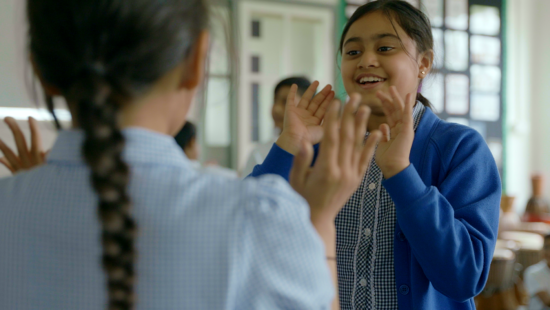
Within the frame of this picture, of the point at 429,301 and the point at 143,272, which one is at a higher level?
the point at 143,272

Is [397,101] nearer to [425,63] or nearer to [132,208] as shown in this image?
[425,63]

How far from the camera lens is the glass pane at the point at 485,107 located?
7.00 metres

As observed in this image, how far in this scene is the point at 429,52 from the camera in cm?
135

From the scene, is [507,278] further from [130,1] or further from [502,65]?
[130,1]

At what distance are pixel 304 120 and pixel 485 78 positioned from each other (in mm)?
6722

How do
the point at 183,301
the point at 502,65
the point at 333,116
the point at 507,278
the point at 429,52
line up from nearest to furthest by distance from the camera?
1. the point at 183,301
2. the point at 333,116
3. the point at 429,52
4. the point at 507,278
5. the point at 502,65

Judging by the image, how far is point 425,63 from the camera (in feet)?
4.46

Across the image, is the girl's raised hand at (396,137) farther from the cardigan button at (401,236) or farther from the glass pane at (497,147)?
the glass pane at (497,147)

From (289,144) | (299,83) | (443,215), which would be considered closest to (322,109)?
(289,144)

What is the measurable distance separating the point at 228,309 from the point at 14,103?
12.0ft

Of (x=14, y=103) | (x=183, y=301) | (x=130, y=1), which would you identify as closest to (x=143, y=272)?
(x=183, y=301)

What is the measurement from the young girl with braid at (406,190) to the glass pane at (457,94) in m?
5.85

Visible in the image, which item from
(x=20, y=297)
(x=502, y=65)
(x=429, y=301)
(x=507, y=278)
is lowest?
(x=507, y=278)

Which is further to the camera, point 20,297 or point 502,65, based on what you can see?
point 502,65
